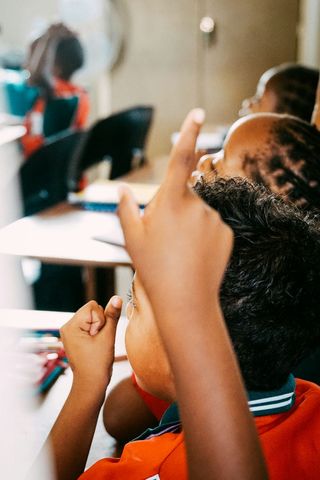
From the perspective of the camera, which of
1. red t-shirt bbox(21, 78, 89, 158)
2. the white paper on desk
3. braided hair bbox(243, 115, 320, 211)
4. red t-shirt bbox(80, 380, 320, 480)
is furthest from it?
red t-shirt bbox(21, 78, 89, 158)

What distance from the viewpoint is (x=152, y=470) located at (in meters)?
0.74

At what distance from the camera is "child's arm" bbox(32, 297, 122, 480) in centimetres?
92

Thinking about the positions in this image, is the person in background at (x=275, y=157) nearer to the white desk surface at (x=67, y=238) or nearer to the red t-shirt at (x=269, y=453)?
the white desk surface at (x=67, y=238)

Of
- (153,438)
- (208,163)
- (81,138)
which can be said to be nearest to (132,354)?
(153,438)

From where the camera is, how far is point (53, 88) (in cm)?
373

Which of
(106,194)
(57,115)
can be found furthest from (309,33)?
(106,194)

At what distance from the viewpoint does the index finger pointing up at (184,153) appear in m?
0.47

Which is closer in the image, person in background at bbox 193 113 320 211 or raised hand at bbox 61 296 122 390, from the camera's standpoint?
raised hand at bbox 61 296 122 390

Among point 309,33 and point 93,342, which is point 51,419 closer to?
point 93,342

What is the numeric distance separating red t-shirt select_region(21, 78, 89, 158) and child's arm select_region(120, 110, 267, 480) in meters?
2.93

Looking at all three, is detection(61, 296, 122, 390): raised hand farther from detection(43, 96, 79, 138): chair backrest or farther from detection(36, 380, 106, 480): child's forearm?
detection(43, 96, 79, 138): chair backrest

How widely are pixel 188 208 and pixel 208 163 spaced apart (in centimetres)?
96

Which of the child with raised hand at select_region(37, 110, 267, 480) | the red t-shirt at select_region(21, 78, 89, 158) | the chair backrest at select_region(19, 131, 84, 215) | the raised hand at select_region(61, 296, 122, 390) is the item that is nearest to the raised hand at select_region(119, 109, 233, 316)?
the child with raised hand at select_region(37, 110, 267, 480)

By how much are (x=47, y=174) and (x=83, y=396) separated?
169 centimetres
